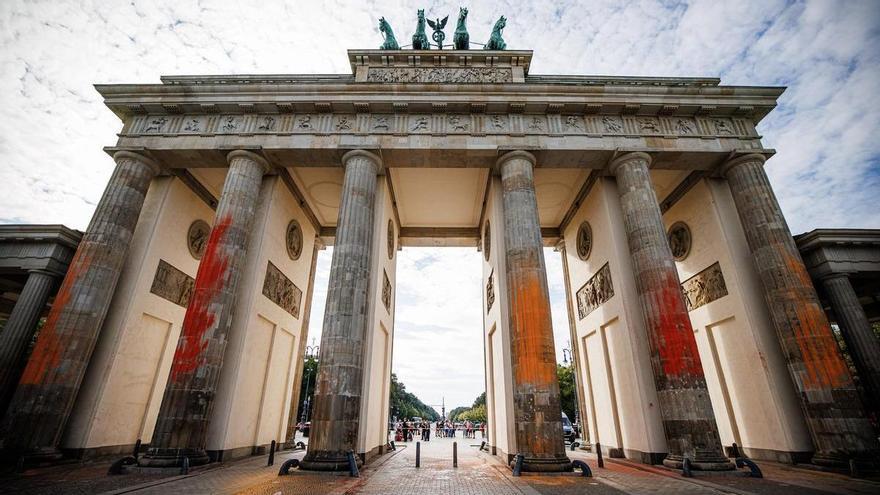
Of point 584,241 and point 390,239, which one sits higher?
point 390,239

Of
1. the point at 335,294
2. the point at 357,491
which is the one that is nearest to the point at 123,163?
the point at 335,294

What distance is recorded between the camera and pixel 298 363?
55.2 ft

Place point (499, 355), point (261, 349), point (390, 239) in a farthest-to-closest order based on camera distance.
A: point (390, 239) < point (261, 349) < point (499, 355)

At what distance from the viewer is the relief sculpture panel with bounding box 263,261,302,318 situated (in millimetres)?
13453

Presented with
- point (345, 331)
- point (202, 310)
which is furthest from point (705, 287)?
point (202, 310)

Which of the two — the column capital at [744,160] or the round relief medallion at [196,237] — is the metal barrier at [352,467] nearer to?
the round relief medallion at [196,237]

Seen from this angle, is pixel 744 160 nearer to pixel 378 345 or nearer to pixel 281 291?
pixel 378 345

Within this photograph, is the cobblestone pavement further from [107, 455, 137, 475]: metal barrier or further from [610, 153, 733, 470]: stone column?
[610, 153, 733, 470]: stone column

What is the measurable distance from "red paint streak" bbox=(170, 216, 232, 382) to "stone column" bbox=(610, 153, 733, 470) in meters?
12.6

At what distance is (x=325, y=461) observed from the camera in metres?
8.62

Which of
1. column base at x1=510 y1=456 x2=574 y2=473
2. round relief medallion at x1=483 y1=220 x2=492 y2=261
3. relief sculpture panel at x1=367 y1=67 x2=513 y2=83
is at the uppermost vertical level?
relief sculpture panel at x1=367 y1=67 x2=513 y2=83

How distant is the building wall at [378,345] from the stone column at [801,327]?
40.1ft

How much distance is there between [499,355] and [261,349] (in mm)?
8670

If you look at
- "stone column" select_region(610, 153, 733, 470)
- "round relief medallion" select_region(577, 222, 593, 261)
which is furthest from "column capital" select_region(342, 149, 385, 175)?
"round relief medallion" select_region(577, 222, 593, 261)
